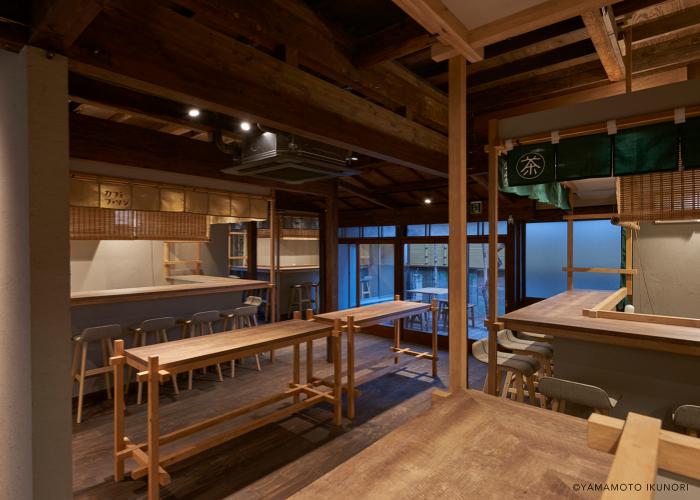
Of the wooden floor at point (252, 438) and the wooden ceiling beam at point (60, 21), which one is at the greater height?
the wooden ceiling beam at point (60, 21)

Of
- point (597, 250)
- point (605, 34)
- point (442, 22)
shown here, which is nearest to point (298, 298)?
point (597, 250)

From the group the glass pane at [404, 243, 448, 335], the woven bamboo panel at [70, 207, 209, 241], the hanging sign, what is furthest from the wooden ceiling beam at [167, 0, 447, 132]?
the glass pane at [404, 243, 448, 335]

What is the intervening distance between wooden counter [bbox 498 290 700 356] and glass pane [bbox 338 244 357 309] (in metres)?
5.52

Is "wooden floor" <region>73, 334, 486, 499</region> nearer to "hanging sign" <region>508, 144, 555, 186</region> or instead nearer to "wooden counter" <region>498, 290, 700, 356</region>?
"wooden counter" <region>498, 290, 700, 356</region>

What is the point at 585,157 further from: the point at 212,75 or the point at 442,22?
the point at 212,75

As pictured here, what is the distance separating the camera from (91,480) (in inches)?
116

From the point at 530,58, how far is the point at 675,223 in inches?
125

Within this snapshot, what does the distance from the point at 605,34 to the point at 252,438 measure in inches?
160

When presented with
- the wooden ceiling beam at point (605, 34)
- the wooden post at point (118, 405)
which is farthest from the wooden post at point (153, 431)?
the wooden ceiling beam at point (605, 34)

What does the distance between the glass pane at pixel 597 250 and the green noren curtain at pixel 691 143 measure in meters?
3.92

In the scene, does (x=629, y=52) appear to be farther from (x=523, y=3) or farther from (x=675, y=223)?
(x=675, y=223)

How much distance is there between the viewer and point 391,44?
249cm

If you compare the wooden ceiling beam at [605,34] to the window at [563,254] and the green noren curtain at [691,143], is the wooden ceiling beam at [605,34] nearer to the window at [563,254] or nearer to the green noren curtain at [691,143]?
the green noren curtain at [691,143]

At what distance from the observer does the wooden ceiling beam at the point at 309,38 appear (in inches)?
79.4
